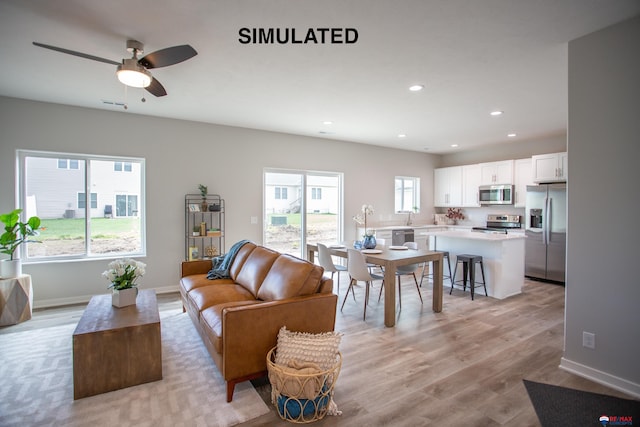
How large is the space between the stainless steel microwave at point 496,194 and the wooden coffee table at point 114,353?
6.69m

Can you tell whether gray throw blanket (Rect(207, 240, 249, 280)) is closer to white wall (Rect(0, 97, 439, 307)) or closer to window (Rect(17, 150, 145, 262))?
white wall (Rect(0, 97, 439, 307))

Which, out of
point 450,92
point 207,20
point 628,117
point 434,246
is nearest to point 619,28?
point 628,117

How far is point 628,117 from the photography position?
2295 mm

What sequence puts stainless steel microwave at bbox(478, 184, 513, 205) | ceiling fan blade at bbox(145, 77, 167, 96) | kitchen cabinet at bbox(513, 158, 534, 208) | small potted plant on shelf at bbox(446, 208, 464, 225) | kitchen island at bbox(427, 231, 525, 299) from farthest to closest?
1. small potted plant on shelf at bbox(446, 208, 464, 225)
2. stainless steel microwave at bbox(478, 184, 513, 205)
3. kitchen cabinet at bbox(513, 158, 534, 208)
4. kitchen island at bbox(427, 231, 525, 299)
5. ceiling fan blade at bbox(145, 77, 167, 96)

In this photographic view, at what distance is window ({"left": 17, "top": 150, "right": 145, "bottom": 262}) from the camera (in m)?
4.30

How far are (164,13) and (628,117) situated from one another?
11.1 ft

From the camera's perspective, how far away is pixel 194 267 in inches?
161

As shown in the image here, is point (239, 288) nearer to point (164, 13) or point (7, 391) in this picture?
point (7, 391)

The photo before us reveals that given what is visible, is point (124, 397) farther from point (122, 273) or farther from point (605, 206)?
point (605, 206)

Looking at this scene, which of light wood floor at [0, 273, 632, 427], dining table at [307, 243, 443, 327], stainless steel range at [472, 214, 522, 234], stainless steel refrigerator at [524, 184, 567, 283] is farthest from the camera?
stainless steel range at [472, 214, 522, 234]

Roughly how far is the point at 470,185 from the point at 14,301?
8.13m

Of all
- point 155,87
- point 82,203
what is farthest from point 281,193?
point 155,87

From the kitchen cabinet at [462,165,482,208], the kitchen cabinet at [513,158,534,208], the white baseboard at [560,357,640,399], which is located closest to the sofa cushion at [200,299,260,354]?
the white baseboard at [560,357,640,399]

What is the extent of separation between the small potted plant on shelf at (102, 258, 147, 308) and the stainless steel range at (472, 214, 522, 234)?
653cm
